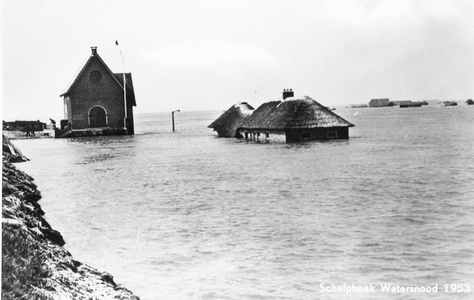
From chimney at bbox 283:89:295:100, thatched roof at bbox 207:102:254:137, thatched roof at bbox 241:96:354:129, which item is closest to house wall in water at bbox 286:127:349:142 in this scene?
thatched roof at bbox 241:96:354:129

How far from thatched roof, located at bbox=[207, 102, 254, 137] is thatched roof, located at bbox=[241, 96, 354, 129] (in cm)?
612

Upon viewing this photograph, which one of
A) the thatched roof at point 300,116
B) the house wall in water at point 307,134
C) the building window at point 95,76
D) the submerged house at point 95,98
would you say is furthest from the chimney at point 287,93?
the building window at point 95,76

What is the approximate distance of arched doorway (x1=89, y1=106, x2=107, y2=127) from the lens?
3766cm

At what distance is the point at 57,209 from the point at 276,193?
518 centimetres

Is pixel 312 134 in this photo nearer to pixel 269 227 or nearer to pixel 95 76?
pixel 95 76

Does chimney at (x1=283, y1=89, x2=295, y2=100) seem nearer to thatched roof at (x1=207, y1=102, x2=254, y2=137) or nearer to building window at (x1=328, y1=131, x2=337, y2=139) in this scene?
building window at (x1=328, y1=131, x2=337, y2=139)

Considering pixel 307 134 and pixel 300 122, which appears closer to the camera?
pixel 300 122

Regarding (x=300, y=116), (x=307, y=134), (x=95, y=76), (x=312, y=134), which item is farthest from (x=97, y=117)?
(x=312, y=134)

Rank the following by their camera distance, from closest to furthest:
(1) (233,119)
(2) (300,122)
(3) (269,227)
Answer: (3) (269,227), (2) (300,122), (1) (233,119)

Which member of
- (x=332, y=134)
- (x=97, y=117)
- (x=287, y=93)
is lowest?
(x=332, y=134)

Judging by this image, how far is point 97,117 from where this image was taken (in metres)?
37.9

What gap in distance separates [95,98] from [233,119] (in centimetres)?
1069

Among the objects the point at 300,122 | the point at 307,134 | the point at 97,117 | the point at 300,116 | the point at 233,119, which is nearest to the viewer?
the point at 300,122

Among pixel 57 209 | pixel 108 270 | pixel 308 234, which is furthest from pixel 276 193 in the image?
pixel 108 270
